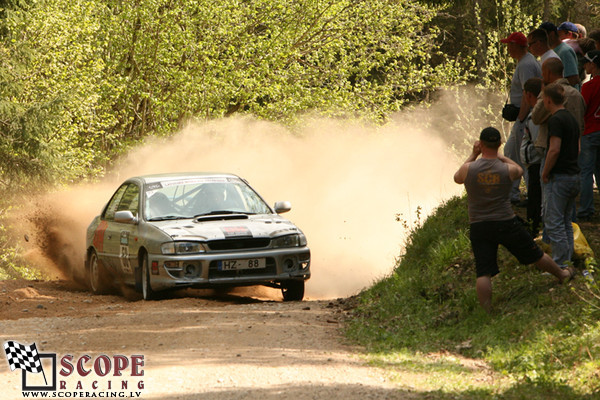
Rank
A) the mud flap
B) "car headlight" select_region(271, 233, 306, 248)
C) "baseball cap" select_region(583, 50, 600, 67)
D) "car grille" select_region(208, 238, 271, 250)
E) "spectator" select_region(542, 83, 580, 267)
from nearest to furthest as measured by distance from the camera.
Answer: "spectator" select_region(542, 83, 580, 267) → "baseball cap" select_region(583, 50, 600, 67) → "car grille" select_region(208, 238, 271, 250) → "car headlight" select_region(271, 233, 306, 248) → the mud flap

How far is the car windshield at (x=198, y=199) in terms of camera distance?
11.9m

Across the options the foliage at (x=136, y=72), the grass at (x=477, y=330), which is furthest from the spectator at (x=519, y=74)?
the foliage at (x=136, y=72)

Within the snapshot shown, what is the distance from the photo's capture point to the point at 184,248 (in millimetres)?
10898

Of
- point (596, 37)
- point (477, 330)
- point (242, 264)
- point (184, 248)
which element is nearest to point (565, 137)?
point (477, 330)

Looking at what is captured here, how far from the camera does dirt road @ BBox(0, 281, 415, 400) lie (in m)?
6.36

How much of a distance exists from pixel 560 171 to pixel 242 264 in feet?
13.4

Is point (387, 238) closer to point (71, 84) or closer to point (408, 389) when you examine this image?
point (71, 84)

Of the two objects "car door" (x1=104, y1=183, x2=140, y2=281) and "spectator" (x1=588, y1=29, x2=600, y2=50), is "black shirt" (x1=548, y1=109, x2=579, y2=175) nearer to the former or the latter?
"spectator" (x1=588, y1=29, x2=600, y2=50)

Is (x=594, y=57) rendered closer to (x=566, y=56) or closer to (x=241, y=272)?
(x=566, y=56)

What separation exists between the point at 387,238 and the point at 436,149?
9010 millimetres

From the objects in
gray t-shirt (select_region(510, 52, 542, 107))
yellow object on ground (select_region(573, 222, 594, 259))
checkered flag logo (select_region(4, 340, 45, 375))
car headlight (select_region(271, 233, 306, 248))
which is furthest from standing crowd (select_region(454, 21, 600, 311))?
checkered flag logo (select_region(4, 340, 45, 375))

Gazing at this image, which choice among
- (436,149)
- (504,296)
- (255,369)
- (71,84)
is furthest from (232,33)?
(255,369)

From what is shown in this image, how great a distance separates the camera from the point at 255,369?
6.88 metres

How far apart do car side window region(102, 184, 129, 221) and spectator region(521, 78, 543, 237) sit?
599 cm
